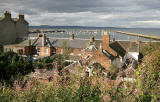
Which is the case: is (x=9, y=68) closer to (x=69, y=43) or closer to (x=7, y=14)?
(x=69, y=43)

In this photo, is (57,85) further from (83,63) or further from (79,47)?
(79,47)

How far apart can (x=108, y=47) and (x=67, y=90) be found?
29.4 meters

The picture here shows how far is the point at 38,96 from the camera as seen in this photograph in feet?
13.4

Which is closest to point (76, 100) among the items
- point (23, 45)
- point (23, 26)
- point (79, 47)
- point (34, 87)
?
point (34, 87)

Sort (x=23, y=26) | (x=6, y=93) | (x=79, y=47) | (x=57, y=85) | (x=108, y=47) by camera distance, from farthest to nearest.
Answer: (x=23, y=26) → (x=79, y=47) → (x=108, y=47) → (x=6, y=93) → (x=57, y=85)

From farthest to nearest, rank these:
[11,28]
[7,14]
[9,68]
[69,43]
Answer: [11,28]
[7,14]
[69,43]
[9,68]

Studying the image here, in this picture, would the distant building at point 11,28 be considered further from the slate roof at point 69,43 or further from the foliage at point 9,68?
the foliage at point 9,68

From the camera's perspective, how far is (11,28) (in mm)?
52406

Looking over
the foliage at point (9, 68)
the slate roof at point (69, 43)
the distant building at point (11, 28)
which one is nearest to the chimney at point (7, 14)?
the distant building at point (11, 28)

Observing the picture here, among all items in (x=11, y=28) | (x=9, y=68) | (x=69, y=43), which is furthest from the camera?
(x=11, y=28)

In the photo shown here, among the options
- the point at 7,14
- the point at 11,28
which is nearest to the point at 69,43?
the point at 11,28

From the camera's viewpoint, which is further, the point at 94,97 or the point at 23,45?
the point at 23,45

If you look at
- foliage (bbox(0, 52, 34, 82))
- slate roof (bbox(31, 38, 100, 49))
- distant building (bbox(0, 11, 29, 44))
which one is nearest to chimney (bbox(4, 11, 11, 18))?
distant building (bbox(0, 11, 29, 44))

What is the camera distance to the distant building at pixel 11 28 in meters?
48.9
